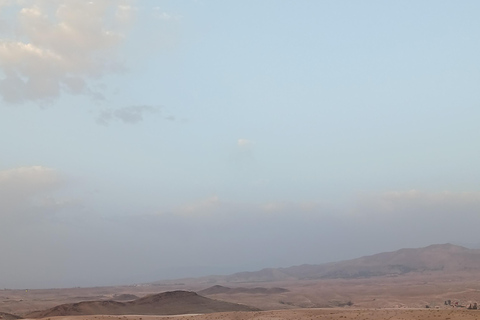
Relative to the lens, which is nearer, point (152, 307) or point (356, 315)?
point (356, 315)

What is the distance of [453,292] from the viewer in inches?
3617

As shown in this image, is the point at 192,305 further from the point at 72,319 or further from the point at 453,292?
the point at 453,292

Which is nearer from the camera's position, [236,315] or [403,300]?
[236,315]

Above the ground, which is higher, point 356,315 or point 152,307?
point 356,315

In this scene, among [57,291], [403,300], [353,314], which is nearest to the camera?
[353,314]

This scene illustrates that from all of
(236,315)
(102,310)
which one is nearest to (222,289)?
(102,310)

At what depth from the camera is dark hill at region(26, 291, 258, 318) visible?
2645 inches

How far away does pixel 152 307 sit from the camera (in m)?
75.4

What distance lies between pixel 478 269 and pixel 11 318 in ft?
502

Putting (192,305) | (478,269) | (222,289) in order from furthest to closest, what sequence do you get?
(478,269), (222,289), (192,305)

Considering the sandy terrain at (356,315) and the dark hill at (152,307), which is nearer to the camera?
the sandy terrain at (356,315)

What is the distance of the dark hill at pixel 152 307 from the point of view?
67.2 metres

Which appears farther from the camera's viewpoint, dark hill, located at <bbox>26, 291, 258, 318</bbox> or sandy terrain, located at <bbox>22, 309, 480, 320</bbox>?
dark hill, located at <bbox>26, 291, 258, 318</bbox>

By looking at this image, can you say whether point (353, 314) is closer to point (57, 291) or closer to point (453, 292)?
point (453, 292)
